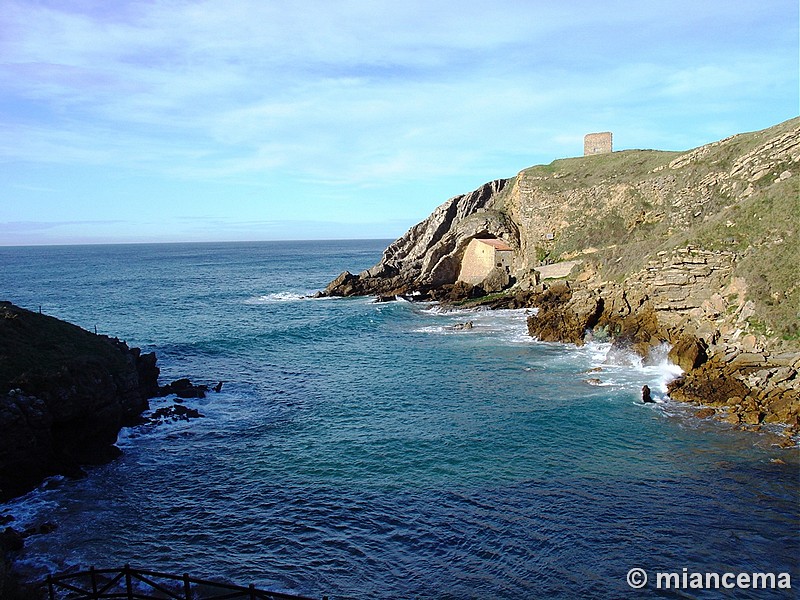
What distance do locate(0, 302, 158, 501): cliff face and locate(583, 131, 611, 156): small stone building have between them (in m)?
66.7

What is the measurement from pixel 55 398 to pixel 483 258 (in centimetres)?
5157

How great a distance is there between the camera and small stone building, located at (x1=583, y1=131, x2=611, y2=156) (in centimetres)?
Answer: 7681

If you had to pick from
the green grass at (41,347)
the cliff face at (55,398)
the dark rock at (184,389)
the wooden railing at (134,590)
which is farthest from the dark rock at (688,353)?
the green grass at (41,347)

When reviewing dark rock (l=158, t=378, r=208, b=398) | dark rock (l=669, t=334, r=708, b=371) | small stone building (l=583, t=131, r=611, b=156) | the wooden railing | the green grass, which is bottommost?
the wooden railing

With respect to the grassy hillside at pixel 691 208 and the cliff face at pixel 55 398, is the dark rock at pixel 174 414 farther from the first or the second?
the grassy hillside at pixel 691 208

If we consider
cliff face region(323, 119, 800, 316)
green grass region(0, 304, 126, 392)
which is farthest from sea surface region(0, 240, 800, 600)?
cliff face region(323, 119, 800, 316)

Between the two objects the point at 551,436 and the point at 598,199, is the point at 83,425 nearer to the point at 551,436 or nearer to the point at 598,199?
the point at 551,436

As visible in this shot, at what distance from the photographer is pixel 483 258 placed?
67750mm

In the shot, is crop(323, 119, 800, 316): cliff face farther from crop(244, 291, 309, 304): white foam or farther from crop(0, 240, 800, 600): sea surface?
crop(0, 240, 800, 600): sea surface

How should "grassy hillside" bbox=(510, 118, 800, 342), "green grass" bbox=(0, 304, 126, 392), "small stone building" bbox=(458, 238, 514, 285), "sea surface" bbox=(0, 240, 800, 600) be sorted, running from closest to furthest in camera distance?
"sea surface" bbox=(0, 240, 800, 600)
"green grass" bbox=(0, 304, 126, 392)
"grassy hillside" bbox=(510, 118, 800, 342)
"small stone building" bbox=(458, 238, 514, 285)

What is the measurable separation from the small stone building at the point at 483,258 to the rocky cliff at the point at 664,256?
112 cm

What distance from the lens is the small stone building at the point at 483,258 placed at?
216 feet

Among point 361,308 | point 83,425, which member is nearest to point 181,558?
point 83,425

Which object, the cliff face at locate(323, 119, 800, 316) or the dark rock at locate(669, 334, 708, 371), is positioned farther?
the cliff face at locate(323, 119, 800, 316)
